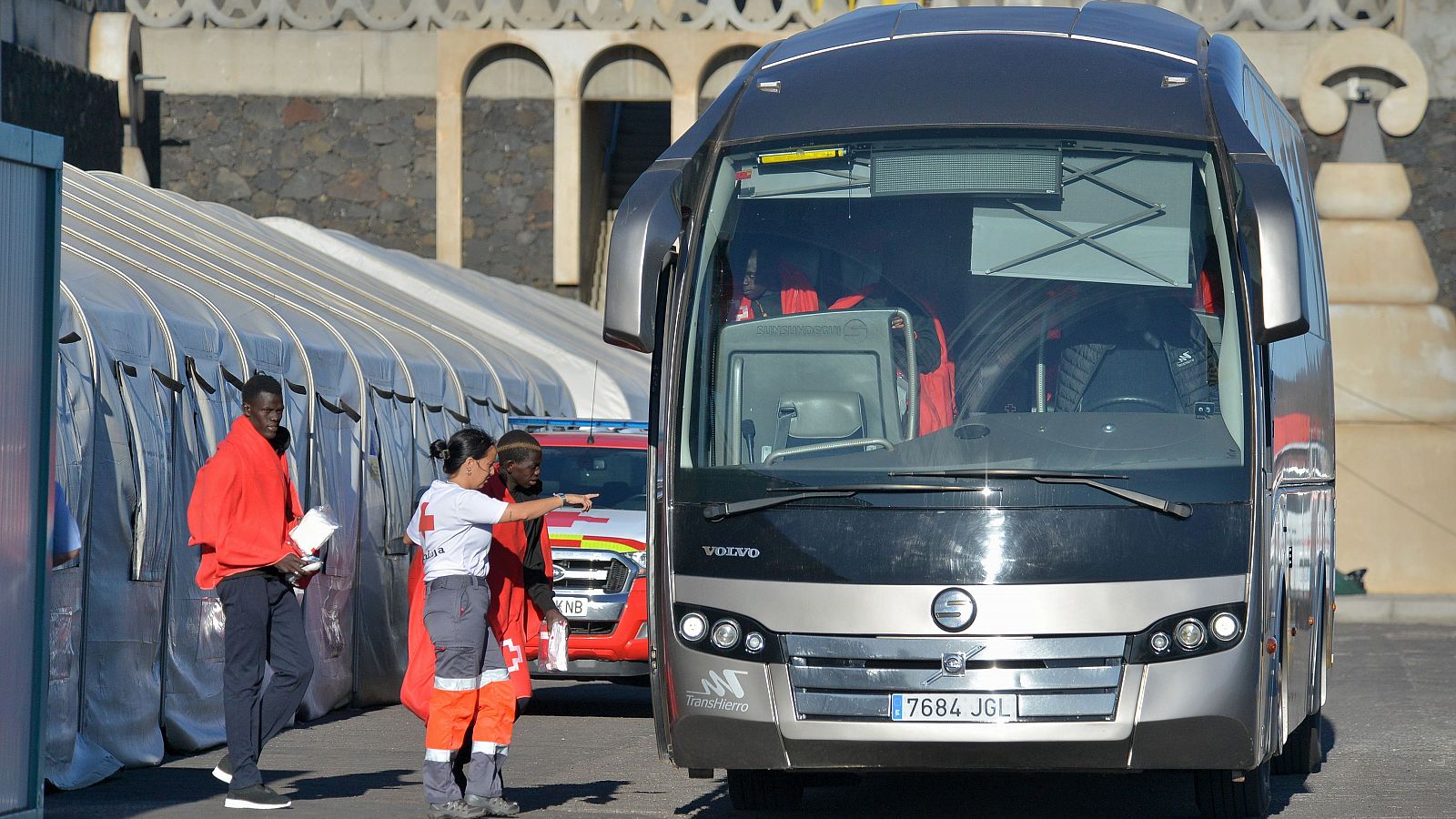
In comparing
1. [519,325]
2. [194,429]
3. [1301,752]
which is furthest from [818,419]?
[519,325]

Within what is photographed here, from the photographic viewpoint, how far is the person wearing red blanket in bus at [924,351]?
7883 millimetres

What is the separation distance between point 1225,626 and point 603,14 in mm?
27750

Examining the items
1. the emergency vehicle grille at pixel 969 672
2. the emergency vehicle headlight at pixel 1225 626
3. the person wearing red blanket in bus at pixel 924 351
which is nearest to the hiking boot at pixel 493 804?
the emergency vehicle grille at pixel 969 672

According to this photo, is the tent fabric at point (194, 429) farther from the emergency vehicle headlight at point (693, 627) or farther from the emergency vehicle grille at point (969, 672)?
the emergency vehicle grille at point (969, 672)

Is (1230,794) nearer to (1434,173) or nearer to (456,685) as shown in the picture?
(456,685)

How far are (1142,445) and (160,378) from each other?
5.78 meters

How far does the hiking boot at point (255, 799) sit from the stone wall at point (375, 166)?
26.1 m

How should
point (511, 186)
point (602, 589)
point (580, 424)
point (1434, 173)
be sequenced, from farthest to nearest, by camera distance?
point (511, 186) < point (1434, 173) < point (580, 424) < point (602, 589)

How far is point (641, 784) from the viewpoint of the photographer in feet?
34.2

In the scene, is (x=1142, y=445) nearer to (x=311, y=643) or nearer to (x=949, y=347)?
(x=949, y=347)

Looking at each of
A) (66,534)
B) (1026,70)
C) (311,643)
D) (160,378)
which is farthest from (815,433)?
(311,643)

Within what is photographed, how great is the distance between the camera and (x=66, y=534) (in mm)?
7871

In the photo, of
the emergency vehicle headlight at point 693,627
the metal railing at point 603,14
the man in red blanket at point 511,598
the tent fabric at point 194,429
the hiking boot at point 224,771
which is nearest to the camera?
the emergency vehicle headlight at point 693,627

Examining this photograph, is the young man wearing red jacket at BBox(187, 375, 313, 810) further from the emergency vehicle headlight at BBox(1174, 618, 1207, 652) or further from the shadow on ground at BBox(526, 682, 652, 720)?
the shadow on ground at BBox(526, 682, 652, 720)
